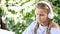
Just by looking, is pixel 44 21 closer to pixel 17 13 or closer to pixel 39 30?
pixel 39 30

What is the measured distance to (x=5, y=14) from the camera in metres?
1.91

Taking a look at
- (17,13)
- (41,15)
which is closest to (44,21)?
(41,15)

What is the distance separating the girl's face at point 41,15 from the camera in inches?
66.7

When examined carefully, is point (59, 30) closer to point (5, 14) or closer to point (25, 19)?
point (25, 19)

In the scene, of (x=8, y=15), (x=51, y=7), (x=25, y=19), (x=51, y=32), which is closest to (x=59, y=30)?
(x=51, y=32)

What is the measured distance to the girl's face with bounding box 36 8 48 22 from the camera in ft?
5.56

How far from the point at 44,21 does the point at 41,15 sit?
72mm

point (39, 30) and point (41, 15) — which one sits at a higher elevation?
point (41, 15)

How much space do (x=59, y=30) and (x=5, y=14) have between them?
0.65 meters

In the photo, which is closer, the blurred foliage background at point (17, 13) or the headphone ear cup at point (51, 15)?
the headphone ear cup at point (51, 15)

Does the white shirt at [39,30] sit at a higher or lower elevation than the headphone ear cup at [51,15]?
lower

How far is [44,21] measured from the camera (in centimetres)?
172

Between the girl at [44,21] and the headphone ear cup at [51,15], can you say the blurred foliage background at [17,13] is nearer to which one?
the girl at [44,21]

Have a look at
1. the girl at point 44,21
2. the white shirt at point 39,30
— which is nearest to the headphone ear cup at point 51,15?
the girl at point 44,21
